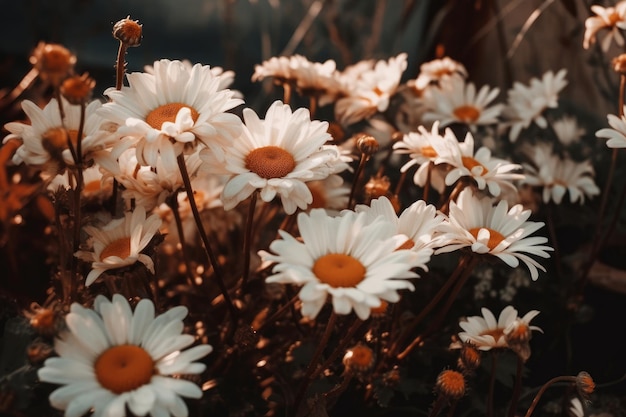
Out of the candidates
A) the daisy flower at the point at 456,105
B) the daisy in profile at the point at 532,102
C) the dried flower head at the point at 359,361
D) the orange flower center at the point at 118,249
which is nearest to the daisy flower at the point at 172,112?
the orange flower center at the point at 118,249

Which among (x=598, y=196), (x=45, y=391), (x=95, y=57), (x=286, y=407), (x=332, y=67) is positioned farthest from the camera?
(x=95, y=57)

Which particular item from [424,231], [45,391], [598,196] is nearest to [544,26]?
[598,196]

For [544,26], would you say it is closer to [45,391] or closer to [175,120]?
[175,120]

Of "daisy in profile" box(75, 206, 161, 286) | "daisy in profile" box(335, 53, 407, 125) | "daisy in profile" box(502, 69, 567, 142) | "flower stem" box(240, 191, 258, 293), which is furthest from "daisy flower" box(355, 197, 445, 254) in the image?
"daisy in profile" box(502, 69, 567, 142)

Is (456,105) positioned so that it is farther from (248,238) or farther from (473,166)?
(248,238)

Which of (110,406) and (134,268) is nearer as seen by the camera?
(110,406)

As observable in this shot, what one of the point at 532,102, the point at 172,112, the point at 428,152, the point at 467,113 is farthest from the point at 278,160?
the point at 532,102

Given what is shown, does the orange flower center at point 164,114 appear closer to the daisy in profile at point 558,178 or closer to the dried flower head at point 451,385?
the dried flower head at point 451,385
